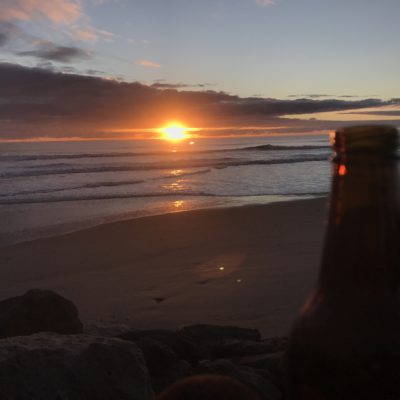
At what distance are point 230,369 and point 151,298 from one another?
108 inches

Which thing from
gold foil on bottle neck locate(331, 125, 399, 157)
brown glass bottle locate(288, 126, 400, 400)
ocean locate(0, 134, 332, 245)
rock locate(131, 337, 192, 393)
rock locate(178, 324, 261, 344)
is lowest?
ocean locate(0, 134, 332, 245)

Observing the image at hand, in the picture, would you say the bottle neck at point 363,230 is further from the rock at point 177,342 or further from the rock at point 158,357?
the rock at point 177,342

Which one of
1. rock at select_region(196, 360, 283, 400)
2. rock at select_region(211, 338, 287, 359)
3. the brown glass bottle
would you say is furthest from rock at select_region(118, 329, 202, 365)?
the brown glass bottle

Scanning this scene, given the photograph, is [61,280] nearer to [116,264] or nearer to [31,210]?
[116,264]

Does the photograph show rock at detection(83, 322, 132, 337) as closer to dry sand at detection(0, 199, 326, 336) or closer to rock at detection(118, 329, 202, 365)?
rock at detection(118, 329, 202, 365)

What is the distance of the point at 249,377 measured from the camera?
10.0 ft

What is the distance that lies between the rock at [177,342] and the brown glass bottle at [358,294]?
9.61 ft

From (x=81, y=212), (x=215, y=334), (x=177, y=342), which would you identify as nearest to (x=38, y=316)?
(x=177, y=342)

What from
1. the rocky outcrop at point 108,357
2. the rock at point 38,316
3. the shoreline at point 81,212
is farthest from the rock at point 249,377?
the shoreline at point 81,212

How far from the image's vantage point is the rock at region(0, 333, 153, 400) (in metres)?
2.49

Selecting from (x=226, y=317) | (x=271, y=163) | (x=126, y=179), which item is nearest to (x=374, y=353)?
(x=226, y=317)

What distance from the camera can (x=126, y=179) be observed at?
20.1 metres

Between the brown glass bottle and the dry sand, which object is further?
the dry sand

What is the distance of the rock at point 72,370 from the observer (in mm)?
2492
